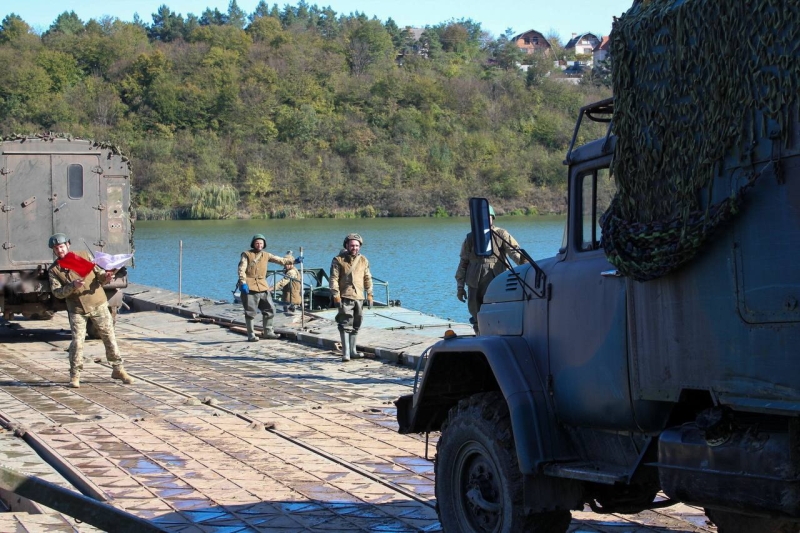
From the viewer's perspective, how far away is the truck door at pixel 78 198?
19.0 meters

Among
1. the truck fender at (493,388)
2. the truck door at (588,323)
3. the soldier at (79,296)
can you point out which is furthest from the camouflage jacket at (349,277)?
the truck door at (588,323)

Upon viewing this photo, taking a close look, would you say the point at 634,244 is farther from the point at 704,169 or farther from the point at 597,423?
Answer: the point at 597,423

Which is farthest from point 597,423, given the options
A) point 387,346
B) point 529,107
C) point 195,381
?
point 529,107

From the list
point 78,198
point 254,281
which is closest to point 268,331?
point 254,281

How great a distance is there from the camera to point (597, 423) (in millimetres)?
5746

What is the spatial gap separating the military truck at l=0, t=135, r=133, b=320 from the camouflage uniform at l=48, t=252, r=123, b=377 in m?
4.35

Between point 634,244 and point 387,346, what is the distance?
11257 mm

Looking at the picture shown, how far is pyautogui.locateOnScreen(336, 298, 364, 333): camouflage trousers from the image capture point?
16.0 metres

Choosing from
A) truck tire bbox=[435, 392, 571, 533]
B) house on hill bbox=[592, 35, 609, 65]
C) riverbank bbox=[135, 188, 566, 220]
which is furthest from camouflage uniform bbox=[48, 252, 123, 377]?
riverbank bbox=[135, 188, 566, 220]

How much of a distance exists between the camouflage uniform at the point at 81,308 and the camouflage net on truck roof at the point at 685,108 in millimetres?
9430

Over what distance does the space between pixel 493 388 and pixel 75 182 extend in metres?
13.8

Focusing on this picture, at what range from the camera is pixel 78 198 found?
19109 mm

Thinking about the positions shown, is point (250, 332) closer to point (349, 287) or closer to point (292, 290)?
point (349, 287)

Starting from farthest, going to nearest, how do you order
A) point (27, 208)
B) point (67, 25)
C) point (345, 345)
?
point (67, 25) → point (27, 208) → point (345, 345)
